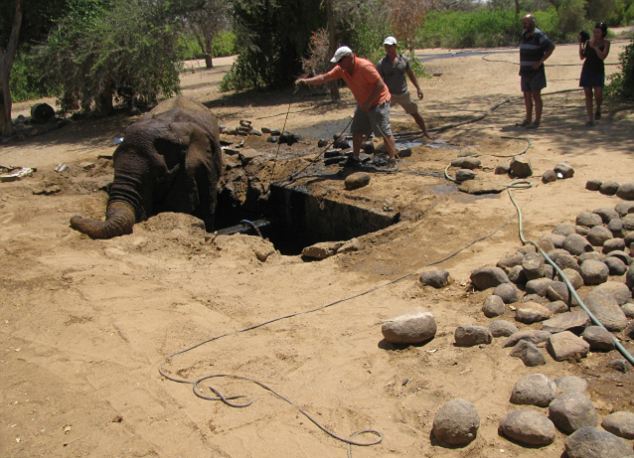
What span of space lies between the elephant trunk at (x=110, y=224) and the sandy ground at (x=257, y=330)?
0.14 metres

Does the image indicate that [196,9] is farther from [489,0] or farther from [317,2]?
[489,0]

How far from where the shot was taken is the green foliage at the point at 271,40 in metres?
19.5

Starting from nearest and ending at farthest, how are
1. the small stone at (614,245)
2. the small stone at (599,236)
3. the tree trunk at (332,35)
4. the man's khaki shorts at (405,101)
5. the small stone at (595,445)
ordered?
the small stone at (595,445)
the small stone at (614,245)
the small stone at (599,236)
the man's khaki shorts at (405,101)
the tree trunk at (332,35)

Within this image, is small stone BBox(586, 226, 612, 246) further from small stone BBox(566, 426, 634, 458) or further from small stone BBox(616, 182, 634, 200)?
small stone BBox(566, 426, 634, 458)

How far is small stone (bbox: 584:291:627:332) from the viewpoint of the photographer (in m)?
5.07

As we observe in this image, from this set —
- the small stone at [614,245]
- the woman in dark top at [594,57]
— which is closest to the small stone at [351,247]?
the small stone at [614,245]

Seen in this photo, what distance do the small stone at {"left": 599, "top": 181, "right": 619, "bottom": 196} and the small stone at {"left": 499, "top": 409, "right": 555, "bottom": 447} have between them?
4.80 m

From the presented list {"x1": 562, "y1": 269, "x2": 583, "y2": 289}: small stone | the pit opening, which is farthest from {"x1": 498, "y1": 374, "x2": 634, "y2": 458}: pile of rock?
the pit opening

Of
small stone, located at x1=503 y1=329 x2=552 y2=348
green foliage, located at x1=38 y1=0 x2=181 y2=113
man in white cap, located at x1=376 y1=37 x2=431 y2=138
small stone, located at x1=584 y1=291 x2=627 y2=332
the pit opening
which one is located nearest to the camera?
small stone, located at x1=503 y1=329 x2=552 y2=348

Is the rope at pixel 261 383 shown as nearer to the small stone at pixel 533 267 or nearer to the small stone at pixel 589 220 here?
the small stone at pixel 533 267

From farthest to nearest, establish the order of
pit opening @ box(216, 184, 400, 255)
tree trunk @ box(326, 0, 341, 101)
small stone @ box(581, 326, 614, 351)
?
tree trunk @ box(326, 0, 341, 101) → pit opening @ box(216, 184, 400, 255) → small stone @ box(581, 326, 614, 351)

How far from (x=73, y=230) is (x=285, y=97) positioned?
12.6m

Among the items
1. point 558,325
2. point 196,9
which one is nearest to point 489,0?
point 196,9

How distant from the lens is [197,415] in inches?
179
